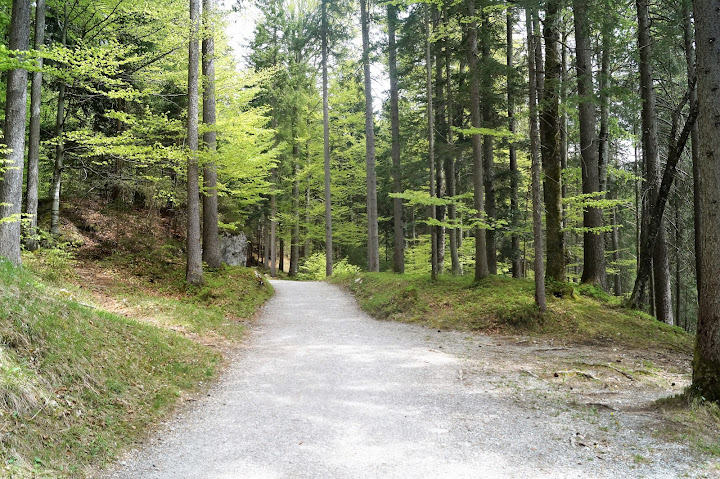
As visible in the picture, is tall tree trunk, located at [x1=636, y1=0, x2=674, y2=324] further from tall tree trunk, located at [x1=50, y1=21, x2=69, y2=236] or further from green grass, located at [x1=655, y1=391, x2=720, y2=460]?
tall tree trunk, located at [x1=50, y1=21, x2=69, y2=236]

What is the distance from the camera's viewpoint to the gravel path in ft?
12.6

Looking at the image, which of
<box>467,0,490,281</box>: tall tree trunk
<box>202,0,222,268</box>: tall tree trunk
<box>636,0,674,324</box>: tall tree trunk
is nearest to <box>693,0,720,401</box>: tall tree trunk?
<box>467,0,490,281</box>: tall tree trunk

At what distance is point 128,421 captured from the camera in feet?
15.0

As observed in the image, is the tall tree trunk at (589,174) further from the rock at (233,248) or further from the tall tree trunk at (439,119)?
the rock at (233,248)

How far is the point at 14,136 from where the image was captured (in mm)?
8188

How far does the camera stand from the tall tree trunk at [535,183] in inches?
376

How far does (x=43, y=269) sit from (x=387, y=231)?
68.3 feet

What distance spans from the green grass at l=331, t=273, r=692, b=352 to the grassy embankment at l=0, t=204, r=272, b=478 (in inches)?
197

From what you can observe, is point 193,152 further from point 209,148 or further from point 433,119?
point 433,119

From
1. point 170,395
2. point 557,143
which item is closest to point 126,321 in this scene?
point 170,395

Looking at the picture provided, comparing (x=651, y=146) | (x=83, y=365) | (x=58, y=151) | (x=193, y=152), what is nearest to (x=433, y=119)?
(x=651, y=146)

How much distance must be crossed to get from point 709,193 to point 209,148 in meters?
11.8

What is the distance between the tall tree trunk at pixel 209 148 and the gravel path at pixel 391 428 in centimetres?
743

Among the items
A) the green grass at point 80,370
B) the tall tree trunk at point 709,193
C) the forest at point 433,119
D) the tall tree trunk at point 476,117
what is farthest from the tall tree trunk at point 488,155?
the green grass at point 80,370
